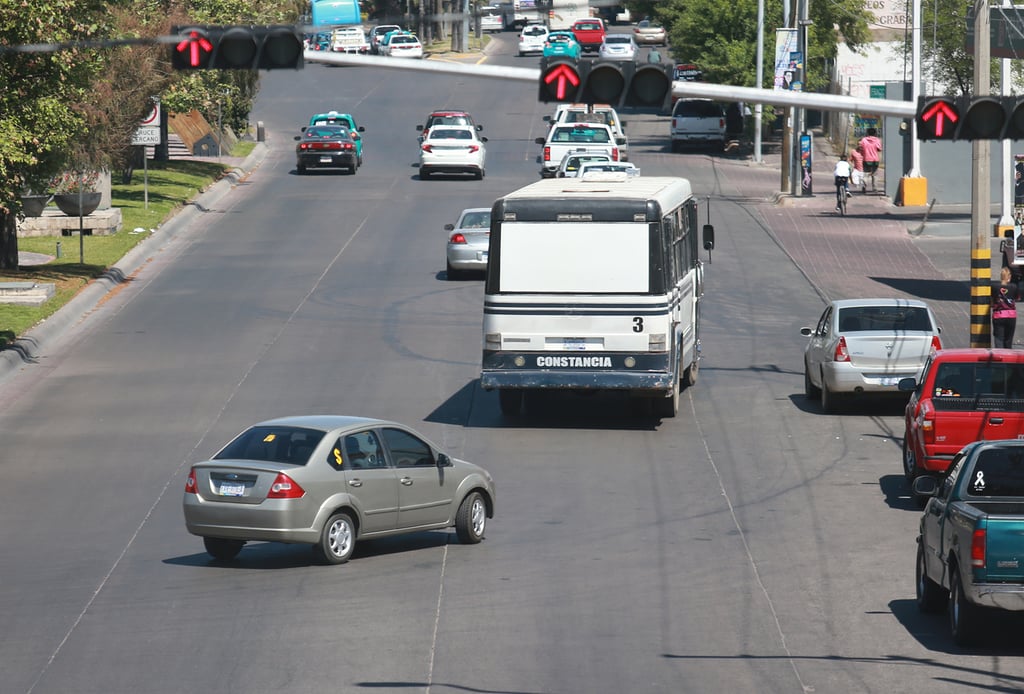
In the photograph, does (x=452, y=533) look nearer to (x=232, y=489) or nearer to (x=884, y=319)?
(x=232, y=489)

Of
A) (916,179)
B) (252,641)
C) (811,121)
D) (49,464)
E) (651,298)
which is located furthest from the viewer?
(811,121)

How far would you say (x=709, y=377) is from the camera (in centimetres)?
2716

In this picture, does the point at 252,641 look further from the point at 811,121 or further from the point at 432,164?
the point at 811,121

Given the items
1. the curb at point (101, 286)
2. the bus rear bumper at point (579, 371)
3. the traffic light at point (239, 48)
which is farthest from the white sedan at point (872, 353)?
the curb at point (101, 286)

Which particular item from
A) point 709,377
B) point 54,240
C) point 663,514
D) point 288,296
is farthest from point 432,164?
point 663,514

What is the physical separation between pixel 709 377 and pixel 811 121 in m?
50.6

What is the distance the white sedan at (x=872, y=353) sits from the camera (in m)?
23.9

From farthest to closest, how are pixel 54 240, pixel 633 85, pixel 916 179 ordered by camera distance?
pixel 916 179 → pixel 54 240 → pixel 633 85

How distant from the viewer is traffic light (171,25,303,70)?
14516 mm

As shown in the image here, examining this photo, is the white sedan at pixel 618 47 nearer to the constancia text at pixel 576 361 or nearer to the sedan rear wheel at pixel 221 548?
the constancia text at pixel 576 361

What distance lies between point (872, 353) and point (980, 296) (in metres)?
2.91

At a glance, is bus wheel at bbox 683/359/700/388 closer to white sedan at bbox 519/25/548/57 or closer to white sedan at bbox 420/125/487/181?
white sedan at bbox 420/125/487/181

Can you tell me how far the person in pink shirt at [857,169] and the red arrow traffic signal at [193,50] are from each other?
41061 millimetres

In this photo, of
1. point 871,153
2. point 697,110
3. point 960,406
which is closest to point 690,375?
point 960,406
